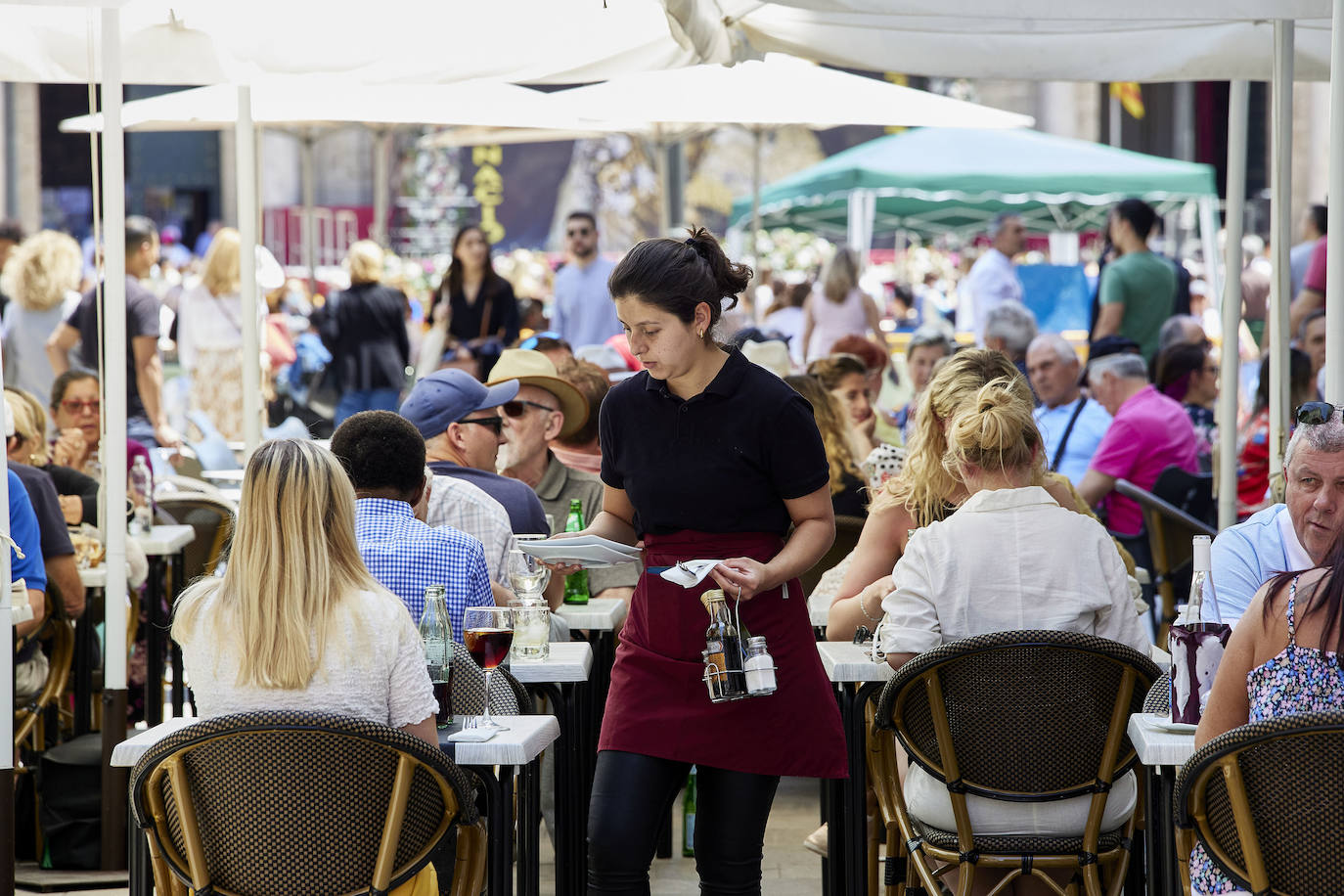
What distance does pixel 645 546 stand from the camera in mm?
3432

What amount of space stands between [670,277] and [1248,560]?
4.72ft

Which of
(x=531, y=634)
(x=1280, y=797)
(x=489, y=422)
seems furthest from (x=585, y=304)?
(x=1280, y=797)

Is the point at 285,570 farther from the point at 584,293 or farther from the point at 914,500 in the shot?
the point at 584,293

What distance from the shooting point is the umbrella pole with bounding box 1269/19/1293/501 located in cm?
536

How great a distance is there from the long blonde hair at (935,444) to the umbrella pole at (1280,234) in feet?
4.50

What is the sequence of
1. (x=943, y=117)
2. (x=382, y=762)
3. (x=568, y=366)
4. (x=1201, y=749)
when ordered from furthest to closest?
(x=943, y=117)
(x=568, y=366)
(x=382, y=762)
(x=1201, y=749)

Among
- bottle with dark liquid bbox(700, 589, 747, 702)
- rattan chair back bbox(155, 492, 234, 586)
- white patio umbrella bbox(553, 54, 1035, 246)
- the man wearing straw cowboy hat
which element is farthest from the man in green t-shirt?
bottle with dark liquid bbox(700, 589, 747, 702)

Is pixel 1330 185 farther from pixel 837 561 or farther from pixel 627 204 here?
pixel 627 204

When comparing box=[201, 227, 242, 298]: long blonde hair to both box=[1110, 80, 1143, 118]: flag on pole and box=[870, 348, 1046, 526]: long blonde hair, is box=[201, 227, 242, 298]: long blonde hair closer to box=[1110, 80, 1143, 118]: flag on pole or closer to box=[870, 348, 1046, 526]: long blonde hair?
box=[870, 348, 1046, 526]: long blonde hair

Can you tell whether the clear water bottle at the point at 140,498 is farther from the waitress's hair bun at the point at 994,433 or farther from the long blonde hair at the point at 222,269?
the long blonde hair at the point at 222,269

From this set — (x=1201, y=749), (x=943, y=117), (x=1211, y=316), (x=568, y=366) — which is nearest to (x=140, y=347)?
(x=568, y=366)

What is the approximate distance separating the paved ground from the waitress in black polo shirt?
1.49m

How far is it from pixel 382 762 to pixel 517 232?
33.0 meters

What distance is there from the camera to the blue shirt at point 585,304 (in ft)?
36.7
